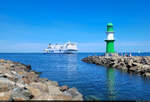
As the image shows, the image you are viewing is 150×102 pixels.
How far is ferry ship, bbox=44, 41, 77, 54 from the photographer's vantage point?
104562 millimetres

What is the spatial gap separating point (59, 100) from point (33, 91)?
1455mm

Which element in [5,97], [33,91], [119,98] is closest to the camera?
[5,97]

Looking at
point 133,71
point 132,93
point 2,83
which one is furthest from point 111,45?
point 2,83

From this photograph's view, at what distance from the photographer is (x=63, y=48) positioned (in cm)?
11106

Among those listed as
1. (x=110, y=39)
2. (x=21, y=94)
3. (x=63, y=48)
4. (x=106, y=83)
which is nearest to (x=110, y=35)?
(x=110, y=39)

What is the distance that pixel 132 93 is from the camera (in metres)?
9.33

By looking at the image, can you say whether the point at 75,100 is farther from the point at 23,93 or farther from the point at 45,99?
the point at 23,93

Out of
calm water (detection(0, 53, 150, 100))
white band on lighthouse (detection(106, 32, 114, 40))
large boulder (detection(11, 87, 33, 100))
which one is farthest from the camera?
white band on lighthouse (detection(106, 32, 114, 40))

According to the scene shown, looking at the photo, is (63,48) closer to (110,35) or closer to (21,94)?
(110,35)

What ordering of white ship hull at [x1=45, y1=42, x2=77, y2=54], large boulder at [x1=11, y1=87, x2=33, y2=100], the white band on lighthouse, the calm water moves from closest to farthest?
large boulder at [x1=11, y1=87, x2=33, y2=100]
the calm water
the white band on lighthouse
white ship hull at [x1=45, y1=42, x2=77, y2=54]

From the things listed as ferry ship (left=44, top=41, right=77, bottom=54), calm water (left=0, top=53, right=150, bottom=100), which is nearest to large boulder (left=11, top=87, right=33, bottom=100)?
calm water (left=0, top=53, right=150, bottom=100)

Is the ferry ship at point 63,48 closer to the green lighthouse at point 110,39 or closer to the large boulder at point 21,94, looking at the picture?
the green lighthouse at point 110,39

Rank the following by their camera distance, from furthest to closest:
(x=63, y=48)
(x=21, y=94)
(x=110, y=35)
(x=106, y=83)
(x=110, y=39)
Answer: (x=63, y=48)
(x=110, y=35)
(x=110, y=39)
(x=106, y=83)
(x=21, y=94)

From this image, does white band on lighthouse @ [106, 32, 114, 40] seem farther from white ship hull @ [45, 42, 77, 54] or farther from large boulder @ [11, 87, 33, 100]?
white ship hull @ [45, 42, 77, 54]
